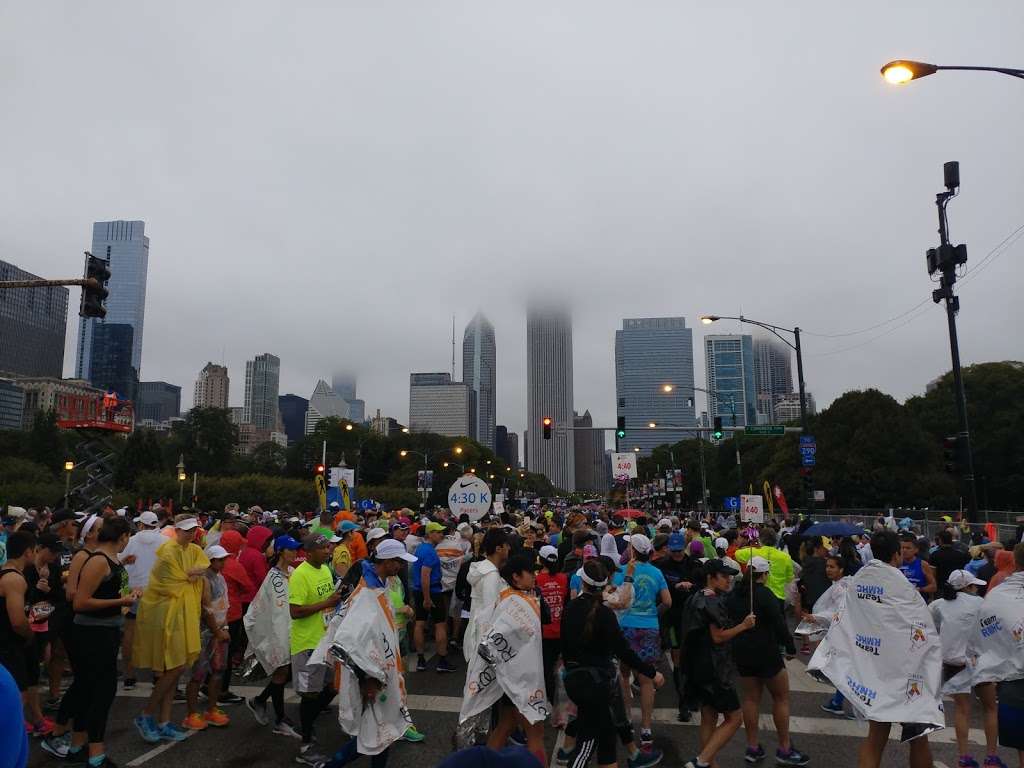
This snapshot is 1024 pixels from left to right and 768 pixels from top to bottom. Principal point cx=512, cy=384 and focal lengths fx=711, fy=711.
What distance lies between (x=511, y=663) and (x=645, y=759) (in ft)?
6.59

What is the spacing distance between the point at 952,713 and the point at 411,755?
20.4 ft

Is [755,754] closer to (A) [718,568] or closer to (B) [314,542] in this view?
(A) [718,568]

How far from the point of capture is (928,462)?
51719mm

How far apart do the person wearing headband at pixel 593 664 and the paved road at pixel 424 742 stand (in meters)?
1.66

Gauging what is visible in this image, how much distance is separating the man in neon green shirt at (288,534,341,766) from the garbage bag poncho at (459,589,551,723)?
159 cm

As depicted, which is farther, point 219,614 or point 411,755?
point 219,614

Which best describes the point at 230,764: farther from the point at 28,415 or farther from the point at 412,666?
the point at 28,415

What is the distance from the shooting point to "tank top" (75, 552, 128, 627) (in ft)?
19.6

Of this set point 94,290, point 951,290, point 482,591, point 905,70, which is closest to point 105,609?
point 482,591

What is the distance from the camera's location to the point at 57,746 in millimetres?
6332

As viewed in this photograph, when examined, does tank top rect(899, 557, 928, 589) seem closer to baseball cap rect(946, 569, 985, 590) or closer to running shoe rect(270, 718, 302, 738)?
baseball cap rect(946, 569, 985, 590)

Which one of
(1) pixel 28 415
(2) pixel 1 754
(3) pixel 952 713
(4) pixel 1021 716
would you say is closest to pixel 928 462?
(3) pixel 952 713

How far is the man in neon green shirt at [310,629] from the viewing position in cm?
616

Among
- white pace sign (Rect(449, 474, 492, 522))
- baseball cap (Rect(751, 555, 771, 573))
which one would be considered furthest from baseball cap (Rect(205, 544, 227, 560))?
white pace sign (Rect(449, 474, 492, 522))
